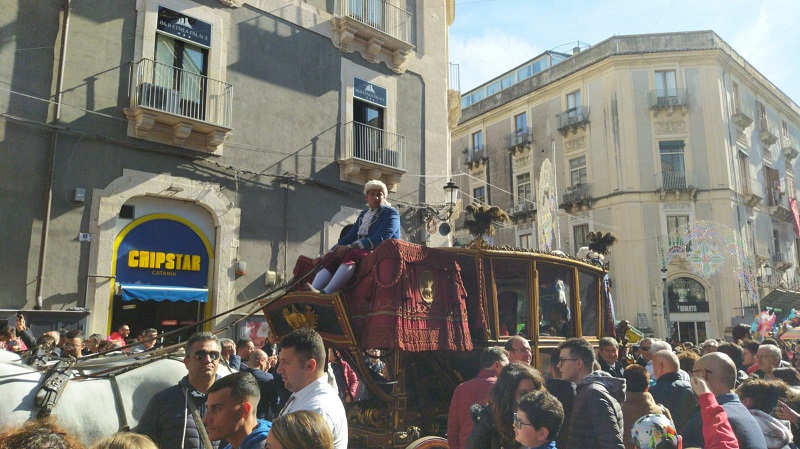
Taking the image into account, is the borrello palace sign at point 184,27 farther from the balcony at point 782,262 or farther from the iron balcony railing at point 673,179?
the balcony at point 782,262

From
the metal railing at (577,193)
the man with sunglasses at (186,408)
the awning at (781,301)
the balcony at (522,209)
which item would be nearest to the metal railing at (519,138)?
the balcony at (522,209)

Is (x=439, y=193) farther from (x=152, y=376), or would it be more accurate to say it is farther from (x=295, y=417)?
(x=295, y=417)

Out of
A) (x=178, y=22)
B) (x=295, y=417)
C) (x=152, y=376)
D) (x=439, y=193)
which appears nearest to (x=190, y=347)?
(x=152, y=376)

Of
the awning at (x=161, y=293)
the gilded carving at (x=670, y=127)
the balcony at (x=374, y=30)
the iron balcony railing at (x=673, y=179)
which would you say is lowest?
the awning at (x=161, y=293)

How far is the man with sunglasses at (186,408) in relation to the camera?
3.36 m

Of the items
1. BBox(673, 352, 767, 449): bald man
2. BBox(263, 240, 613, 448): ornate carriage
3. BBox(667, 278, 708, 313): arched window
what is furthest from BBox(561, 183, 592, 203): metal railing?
BBox(673, 352, 767, 449): bald man

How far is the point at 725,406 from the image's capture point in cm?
372

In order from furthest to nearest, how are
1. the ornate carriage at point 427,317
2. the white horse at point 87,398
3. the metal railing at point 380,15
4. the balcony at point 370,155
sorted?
1. the metal railing at point 380,15
2. the balcony at point 370,155
3. the ornate carriage at point 427,317
4. the white horse at point 87,398

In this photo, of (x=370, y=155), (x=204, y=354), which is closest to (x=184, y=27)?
(x=370, y=155)

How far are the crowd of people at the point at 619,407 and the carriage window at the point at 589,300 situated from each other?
85.7 inches

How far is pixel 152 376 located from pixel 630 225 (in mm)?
25187

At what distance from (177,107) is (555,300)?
828 cm

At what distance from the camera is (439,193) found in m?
16.6

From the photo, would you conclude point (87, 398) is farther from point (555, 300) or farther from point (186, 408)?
point (555, 300)
